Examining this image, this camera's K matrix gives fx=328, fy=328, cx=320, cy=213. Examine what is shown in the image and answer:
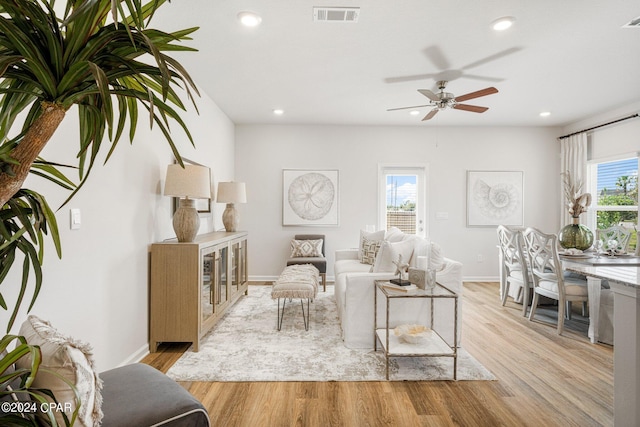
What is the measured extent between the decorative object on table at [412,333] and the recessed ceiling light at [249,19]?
2.67 meters

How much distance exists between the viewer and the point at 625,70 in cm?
352

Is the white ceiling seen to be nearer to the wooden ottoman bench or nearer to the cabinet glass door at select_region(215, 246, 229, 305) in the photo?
the cabinet glass door at select_region(215, 246, 229, 305)

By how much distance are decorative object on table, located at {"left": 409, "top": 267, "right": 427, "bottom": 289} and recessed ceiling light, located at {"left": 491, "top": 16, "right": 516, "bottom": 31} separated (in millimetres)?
2028

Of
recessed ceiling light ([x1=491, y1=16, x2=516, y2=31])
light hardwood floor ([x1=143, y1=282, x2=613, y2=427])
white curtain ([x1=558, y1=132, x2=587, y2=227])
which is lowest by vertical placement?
light hardwood floor ([x1=143, y1=282, x2=613, y2=427])

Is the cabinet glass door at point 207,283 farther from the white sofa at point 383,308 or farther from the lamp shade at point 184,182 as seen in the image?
the white sofa at point 383,308

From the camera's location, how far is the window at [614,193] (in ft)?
15.1

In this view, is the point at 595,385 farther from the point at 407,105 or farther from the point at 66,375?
the point at 407,105

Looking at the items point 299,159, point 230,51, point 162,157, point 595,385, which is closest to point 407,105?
point 299,159

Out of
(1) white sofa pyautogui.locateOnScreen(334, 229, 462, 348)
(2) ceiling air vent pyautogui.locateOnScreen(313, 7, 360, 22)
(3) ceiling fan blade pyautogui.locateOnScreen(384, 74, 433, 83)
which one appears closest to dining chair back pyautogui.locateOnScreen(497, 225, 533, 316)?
(1) white sofa pyautogui.locateOnScreen(334, 229, 462, 348)

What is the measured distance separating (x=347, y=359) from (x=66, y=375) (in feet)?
6.85

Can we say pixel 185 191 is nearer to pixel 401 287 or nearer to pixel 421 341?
pixel 401 287

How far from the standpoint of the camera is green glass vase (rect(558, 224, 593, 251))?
3.52 metres

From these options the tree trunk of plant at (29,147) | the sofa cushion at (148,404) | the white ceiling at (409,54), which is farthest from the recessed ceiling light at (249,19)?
the sofa cushion at (148,404)

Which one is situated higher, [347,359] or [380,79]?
[380,79]
